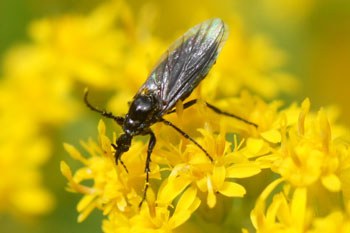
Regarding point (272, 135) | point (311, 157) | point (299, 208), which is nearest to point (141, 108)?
point (272, 135)

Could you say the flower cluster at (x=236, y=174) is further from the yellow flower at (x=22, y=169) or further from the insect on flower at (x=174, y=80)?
the yellow flower at (x=22, y=169)

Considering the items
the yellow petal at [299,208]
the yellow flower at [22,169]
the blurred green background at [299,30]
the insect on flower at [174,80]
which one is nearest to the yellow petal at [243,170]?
the yellow petal at [299,208]

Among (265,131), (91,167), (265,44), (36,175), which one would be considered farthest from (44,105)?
(265,131)

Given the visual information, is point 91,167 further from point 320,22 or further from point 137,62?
point 320,22

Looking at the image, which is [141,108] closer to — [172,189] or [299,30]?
[172,189]

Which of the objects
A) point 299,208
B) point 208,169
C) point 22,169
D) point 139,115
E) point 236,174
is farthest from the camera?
point 22,169

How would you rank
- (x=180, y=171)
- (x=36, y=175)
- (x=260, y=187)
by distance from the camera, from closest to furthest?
(x=180, y=171) < (x=260, y=187) < (x=36, y=175)

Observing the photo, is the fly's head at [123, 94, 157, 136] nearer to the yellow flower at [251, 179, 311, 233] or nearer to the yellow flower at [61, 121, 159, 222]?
the yellow flower at [61, 121, 159, 222]
